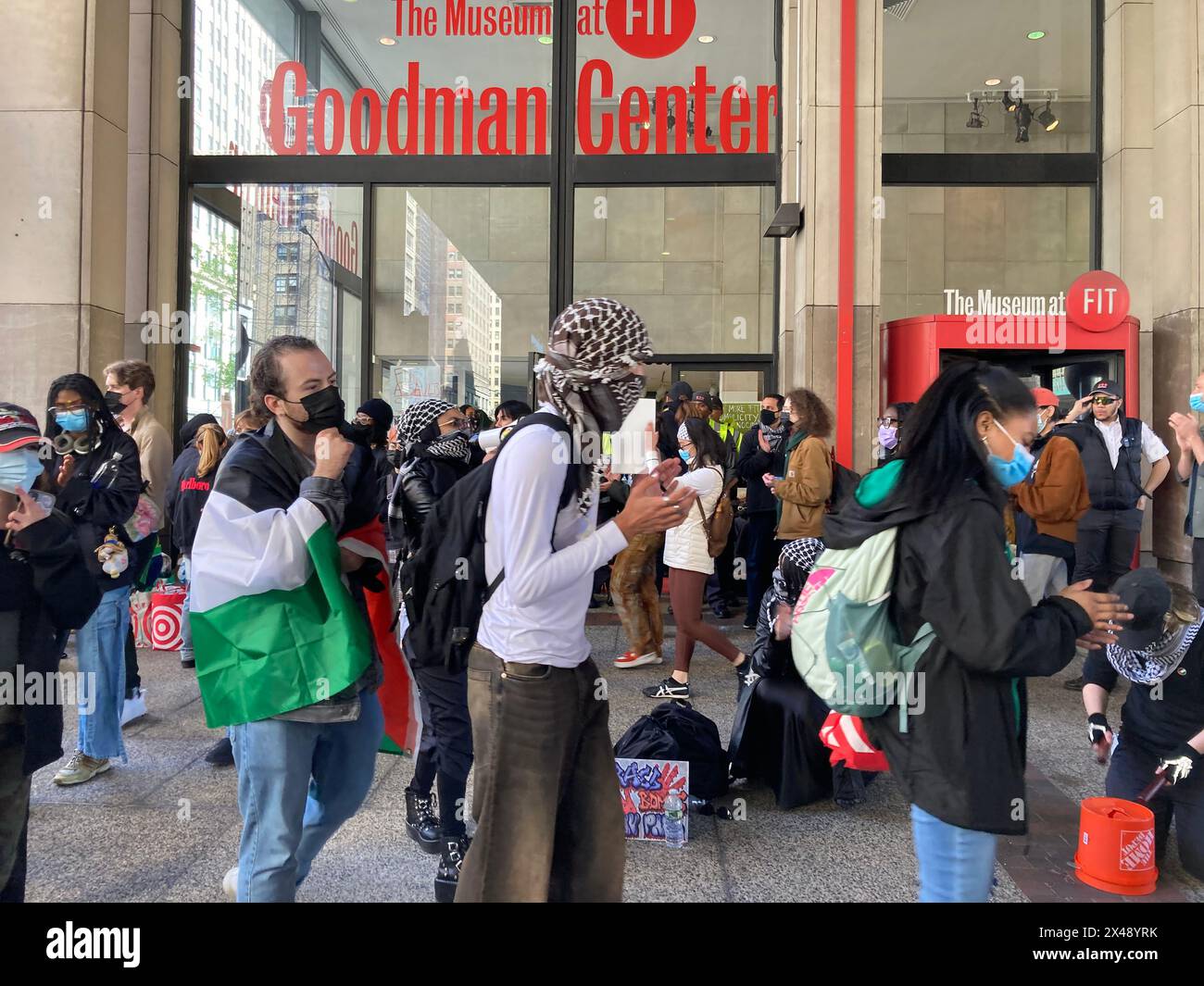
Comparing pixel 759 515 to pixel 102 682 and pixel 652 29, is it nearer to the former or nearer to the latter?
pixel 652 29

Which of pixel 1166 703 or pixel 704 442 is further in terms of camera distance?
pixel 704 442

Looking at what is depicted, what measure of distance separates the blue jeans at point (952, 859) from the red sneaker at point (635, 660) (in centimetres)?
507

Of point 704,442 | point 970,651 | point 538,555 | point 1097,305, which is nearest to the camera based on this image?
point 970,651

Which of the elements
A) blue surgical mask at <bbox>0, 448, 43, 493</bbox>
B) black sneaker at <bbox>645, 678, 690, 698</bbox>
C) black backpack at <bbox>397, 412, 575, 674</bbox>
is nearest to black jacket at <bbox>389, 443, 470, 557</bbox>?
black backpack at <bbox>397, 412, 575, 674</bbox>

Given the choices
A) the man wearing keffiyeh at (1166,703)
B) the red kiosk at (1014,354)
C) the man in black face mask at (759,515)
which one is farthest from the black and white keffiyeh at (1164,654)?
the red kiosk at (1014,354)

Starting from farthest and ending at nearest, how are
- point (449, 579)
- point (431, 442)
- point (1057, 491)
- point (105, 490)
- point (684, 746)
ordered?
1. point (1057, 491)
2. point (105, 490)
3. point (684, 746)
4. point (431, 442)
5. point (449, 579)

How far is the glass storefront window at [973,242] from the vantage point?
1117 cm

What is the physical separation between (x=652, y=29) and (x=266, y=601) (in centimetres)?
1044

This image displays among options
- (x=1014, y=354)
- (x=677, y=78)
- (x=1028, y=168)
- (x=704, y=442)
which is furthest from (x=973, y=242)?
(x=704, y=442)

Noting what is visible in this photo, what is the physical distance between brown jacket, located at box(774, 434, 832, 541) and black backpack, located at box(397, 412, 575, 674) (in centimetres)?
392

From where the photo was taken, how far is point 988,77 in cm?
1138

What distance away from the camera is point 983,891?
2.55 m

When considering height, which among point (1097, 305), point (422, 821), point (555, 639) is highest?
point (1097, 305)

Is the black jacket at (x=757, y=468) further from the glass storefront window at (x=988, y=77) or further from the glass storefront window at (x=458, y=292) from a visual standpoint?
the glass storefront window at (x=988, y=77)
